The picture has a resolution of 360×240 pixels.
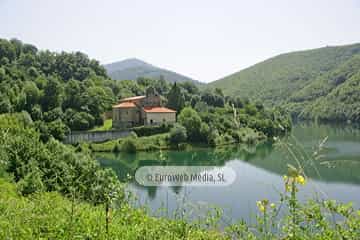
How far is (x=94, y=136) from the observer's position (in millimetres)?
39094

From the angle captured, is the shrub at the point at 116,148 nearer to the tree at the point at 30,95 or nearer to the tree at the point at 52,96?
the tree at the point at 52,96

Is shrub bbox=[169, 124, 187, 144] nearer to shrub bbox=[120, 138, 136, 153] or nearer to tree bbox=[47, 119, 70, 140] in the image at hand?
shrub bbox=[120, 138, 136, 153]

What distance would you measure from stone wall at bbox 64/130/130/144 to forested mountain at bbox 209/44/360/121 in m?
36.0

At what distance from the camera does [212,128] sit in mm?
36125

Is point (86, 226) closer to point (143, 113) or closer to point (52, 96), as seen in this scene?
point (143, 113)

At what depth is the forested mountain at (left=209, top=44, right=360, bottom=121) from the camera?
246 feet

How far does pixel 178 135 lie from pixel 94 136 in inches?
399

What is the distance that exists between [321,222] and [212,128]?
34.2 meters

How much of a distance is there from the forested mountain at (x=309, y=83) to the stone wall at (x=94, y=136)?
36.0 metres

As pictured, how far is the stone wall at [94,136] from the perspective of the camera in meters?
38.7

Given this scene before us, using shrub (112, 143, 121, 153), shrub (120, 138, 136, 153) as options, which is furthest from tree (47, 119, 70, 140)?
shrub (120, 138, 136, 153)

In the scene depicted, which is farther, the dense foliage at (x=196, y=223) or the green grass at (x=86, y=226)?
the green grass at (x=86, y=226)

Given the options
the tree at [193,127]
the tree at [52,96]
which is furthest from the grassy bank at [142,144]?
the tree at [52,96]

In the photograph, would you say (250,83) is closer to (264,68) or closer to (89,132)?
(264,68)
